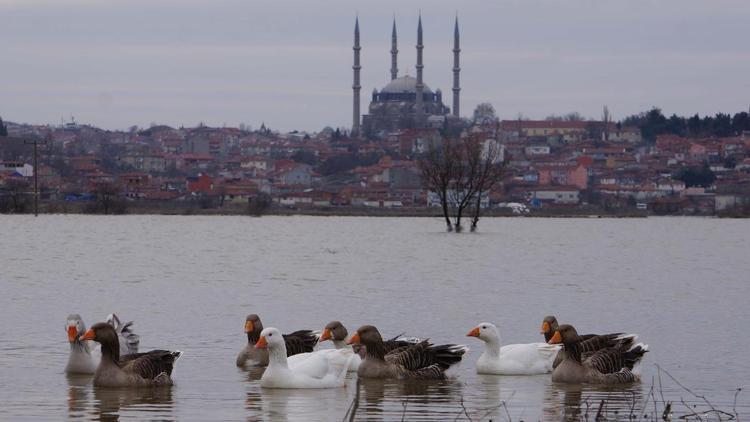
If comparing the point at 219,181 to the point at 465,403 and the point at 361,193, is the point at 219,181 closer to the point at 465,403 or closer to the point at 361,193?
the point at 361,193

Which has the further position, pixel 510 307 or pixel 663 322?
pixel 510 307

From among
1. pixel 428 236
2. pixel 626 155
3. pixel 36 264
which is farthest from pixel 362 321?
pixel 626 155

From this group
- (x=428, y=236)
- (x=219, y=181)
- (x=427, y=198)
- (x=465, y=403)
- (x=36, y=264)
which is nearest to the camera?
(x=465, y=403)

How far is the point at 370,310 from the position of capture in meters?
23.2

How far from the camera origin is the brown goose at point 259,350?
15.4 m

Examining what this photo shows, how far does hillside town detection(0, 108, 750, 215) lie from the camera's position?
421 feet

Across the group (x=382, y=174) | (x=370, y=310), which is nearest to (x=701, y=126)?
(x=382, y=174)

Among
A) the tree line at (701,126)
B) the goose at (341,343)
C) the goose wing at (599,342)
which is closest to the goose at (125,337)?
the goose at (341,343)

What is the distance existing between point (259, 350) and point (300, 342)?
0.42m

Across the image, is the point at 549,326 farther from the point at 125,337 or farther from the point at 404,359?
the point at 125,337

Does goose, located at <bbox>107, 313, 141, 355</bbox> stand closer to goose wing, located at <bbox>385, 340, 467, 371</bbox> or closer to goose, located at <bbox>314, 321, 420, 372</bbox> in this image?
goose, located at <bbox>314, 321, 420, 372</bbox>

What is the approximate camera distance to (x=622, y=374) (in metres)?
14.4

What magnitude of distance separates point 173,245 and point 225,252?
601 centimetres

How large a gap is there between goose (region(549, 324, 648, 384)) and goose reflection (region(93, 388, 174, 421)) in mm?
3579
